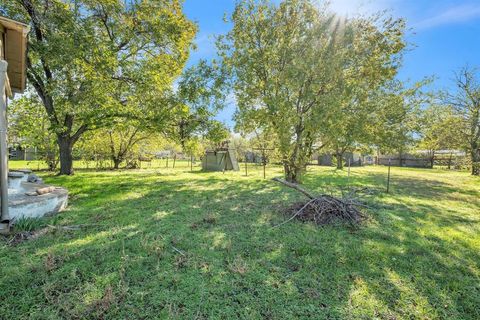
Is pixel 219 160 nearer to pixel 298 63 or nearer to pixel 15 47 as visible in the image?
pixel 298 63

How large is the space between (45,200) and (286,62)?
26.8 ft

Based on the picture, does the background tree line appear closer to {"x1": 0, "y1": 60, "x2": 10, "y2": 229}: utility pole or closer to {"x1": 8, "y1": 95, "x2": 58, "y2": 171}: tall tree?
{"x1": 8, "y1": 95, "x2": 58, "y2": 171}: tall tree

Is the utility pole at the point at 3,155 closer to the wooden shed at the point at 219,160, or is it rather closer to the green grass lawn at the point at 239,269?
the green grass lawn at the point at 239,269

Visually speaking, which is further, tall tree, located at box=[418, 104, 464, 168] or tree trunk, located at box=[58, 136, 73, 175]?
tall tree, located at box=[418, 104, 464, 168]

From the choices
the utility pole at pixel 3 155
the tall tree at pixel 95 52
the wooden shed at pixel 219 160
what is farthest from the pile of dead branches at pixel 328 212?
the wooden shed at pixel 219 160

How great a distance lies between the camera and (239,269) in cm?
266

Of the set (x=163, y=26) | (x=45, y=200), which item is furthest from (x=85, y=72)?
(x=45, y=200)

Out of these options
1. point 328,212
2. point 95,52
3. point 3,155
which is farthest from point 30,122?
point 328,212

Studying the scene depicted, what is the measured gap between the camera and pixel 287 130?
7.79 m

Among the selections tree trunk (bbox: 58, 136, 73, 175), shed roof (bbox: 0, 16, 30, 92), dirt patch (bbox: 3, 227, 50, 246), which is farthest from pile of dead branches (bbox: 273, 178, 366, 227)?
tree trunk (bbox: 58, 136, 73, 175)

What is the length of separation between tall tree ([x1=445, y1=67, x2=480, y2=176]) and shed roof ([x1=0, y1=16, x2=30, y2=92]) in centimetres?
1841

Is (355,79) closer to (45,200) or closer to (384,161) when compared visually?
(45,200)

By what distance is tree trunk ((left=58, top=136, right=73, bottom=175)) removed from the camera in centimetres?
1019

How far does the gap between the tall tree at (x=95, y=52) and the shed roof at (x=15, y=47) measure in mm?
1887
